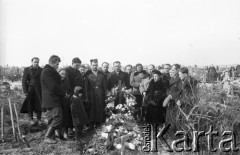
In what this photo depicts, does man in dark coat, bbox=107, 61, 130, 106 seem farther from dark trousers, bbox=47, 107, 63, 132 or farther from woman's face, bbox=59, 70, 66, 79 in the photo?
dark trousers, bbox=47, 107, 63, 132

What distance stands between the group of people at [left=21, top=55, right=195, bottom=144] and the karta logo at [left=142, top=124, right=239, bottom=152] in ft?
1.69

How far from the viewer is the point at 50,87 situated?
549 centimetres

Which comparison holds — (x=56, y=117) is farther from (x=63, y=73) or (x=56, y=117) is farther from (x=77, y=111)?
(x=63, y=73)

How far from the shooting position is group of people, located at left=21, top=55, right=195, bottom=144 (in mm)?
5598

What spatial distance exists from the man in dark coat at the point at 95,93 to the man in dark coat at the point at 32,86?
57.4 inches

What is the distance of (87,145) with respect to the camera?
5809mm

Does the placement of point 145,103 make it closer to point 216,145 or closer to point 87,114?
point 87,114

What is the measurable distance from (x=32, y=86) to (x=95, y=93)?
1.90m

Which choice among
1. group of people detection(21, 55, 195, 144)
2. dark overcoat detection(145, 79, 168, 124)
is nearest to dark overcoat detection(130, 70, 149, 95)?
group of people detection(21, 55, 195, 144)

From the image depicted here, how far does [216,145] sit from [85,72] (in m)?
3.77

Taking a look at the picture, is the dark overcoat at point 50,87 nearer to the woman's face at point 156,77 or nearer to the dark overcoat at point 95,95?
the dark overcoat at point 95,95

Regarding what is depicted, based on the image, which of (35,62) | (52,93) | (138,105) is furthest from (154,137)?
(35,62)

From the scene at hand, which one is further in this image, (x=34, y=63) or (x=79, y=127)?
(x=34, y=63)

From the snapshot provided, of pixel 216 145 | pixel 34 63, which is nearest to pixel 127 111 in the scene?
pixel 216 145
